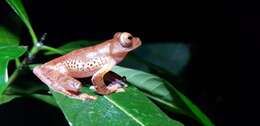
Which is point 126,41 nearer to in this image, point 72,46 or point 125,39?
point 125,39

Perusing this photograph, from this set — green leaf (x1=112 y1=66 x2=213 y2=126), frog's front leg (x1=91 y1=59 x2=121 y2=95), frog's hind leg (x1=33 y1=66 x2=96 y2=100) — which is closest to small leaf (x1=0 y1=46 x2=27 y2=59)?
frog's hind leg (x1=33 y1=66 x2=96 y2=100)

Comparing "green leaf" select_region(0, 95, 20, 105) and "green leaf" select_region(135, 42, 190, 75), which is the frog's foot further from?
"green leaf" select_region(135, 42, 190, 75)

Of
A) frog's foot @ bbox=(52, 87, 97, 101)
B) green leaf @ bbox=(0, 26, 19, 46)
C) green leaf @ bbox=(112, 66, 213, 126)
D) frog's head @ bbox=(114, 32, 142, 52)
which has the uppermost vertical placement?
green leaf @ bbox=(0, 26, 19, 46)

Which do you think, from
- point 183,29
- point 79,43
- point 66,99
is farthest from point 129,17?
point 66,99

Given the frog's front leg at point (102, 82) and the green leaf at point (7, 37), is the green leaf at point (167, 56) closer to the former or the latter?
the green leaf at point (7, 37)

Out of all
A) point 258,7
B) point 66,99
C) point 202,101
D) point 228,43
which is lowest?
point 202,101

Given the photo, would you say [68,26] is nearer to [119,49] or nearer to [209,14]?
[209,14]

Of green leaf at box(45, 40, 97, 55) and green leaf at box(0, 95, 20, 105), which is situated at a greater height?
green leaf at box(45, 40, 97, 55)
